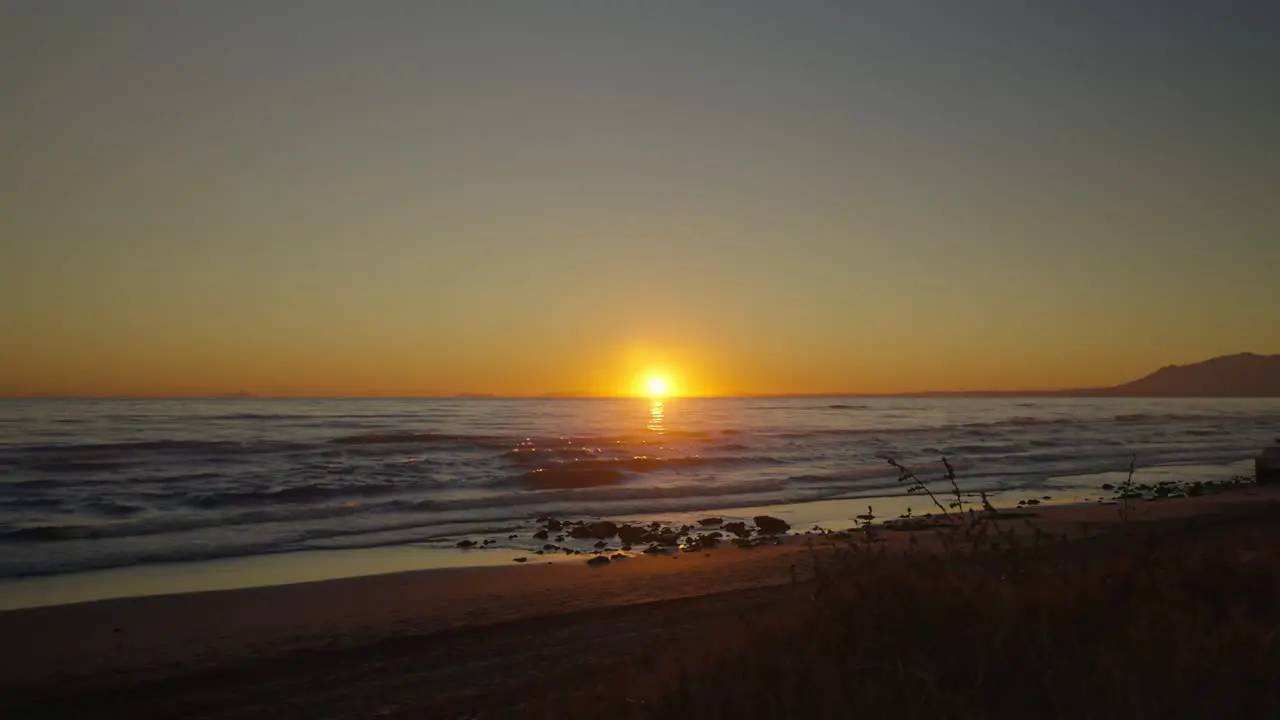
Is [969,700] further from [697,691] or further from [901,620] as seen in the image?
[697,691]

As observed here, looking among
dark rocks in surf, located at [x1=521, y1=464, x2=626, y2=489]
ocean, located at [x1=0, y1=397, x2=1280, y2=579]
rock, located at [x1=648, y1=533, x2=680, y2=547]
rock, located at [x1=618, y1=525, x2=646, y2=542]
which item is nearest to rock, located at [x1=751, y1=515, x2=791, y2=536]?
rock, located at [x1=648, y1=533, x2=680, y2=547]

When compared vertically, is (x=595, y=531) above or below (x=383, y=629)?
below

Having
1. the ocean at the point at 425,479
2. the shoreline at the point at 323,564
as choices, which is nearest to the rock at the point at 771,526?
the shoreline at the point at 323,564

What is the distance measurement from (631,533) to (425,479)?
1468 centimetres

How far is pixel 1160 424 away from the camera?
226 ft

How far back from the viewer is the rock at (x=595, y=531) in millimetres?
17250

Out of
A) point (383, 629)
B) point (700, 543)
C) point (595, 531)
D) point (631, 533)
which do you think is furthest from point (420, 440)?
point (383, 629)

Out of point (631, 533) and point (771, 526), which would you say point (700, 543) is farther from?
point (771, 526)

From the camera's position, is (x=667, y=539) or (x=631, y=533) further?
(x=631, y=533)

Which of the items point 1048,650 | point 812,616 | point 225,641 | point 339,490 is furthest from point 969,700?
point 339,490

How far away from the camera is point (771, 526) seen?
1795 centimetres

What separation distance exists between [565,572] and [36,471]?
25.9 meters

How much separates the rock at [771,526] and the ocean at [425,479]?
222 centimetres

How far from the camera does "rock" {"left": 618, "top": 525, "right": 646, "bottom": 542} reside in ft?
54.2
